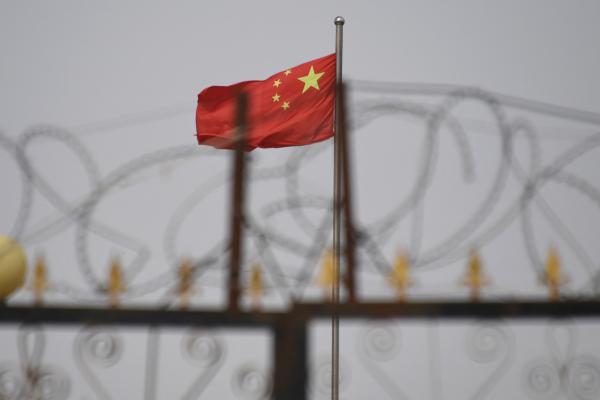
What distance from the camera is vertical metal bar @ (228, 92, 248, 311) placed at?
641 centimetres

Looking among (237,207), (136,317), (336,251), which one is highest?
(237,207)

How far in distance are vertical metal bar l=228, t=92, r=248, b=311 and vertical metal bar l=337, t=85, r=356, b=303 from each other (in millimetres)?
1113

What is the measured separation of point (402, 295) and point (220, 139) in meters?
5.98

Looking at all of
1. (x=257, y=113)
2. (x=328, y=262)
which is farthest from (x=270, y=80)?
(x=328, y=262)

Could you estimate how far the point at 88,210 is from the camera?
7016 millimetres

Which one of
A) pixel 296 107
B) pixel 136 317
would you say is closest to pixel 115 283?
pixel 136 317

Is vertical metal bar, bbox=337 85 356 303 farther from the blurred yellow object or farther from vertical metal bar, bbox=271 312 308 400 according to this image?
A: the blurred yellow object

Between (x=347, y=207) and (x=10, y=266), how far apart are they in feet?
13.5

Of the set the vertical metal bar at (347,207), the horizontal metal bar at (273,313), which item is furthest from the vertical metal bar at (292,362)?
the vertical metal bar at (347,207)

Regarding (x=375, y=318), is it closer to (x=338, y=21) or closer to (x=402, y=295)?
(x=402, y=295)

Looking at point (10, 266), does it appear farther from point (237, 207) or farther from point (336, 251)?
point (336, 251)

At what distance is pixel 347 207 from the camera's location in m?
7.90

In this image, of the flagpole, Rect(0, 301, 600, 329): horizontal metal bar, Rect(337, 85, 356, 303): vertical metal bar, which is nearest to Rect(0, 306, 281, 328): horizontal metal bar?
Rect(0, 301, 600, 329): horizontal metal bar

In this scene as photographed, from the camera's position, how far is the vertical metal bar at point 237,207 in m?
6.41
